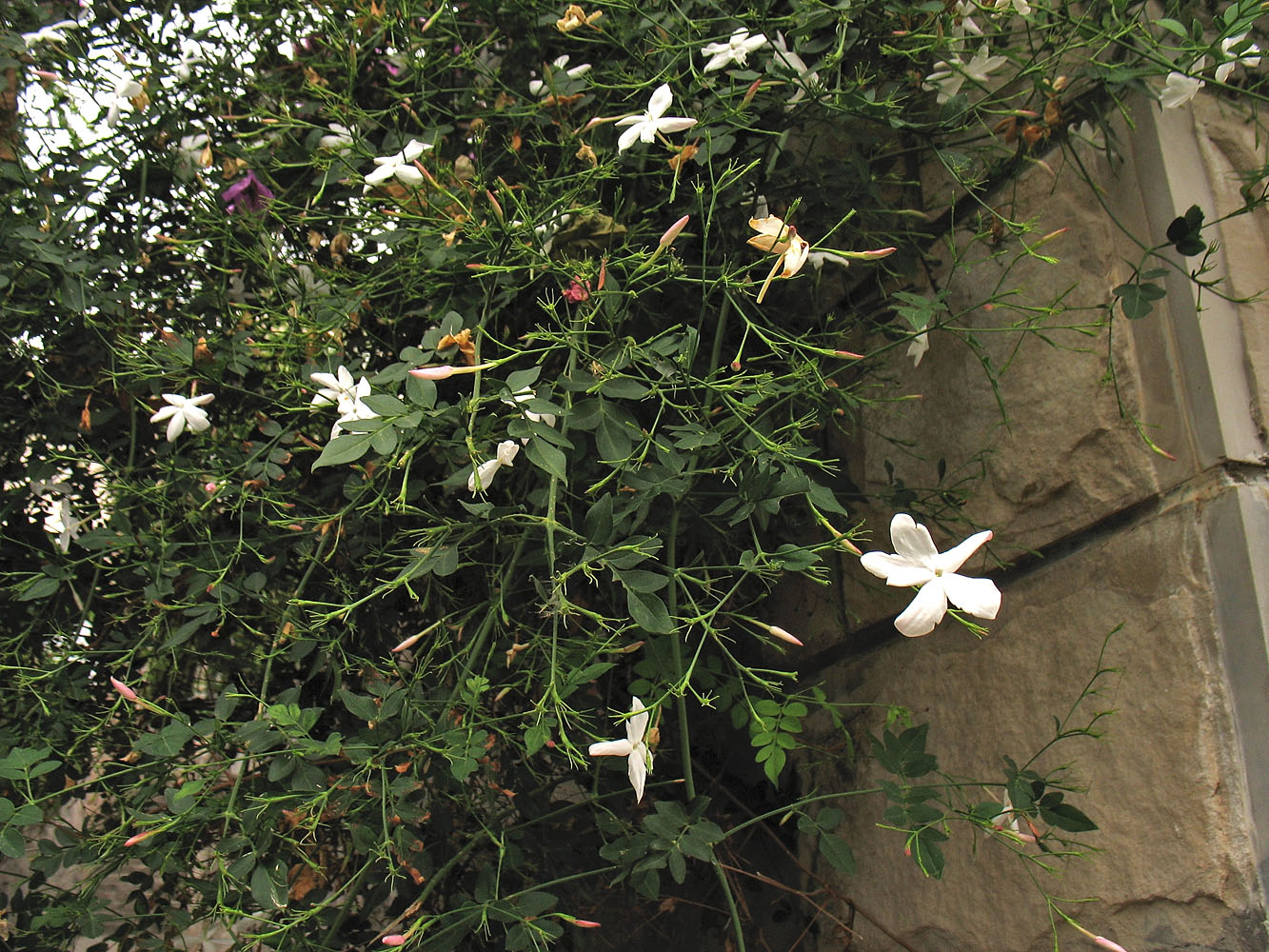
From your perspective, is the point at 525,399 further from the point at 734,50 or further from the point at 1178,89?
the point at 1178,89

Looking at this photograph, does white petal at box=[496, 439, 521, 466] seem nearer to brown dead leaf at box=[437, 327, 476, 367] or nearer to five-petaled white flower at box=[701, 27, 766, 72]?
brown dead leaf at box=[437, 327, 476, 367]

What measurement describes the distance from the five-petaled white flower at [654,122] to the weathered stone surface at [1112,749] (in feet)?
2.39

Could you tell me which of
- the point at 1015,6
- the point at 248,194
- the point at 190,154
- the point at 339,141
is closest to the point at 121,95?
the point at 190,154

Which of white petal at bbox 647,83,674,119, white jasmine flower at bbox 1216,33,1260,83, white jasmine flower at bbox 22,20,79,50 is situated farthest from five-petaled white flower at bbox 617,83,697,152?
white jasmine flower at bbox 22,20,79,50

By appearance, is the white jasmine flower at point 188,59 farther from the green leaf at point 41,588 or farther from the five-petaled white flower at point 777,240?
the five-petaled white flower at point 777,240

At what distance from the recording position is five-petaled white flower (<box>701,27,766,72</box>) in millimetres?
1047

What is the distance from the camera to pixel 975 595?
30.8 inches

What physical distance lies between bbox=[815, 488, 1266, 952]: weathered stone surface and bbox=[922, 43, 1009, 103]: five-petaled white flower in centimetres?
57

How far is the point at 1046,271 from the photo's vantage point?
1.18 m

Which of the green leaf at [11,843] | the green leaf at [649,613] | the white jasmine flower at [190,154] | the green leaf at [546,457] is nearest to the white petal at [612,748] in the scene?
the green leaf at [649,613]

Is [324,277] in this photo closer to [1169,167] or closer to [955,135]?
[955,135]

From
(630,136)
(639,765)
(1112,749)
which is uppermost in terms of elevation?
(630,136)

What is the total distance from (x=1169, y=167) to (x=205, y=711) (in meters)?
1.53

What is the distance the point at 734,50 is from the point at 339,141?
0.58 meters
